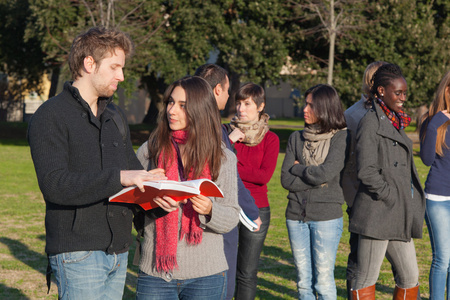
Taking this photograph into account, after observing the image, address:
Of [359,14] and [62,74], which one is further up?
[359,14]

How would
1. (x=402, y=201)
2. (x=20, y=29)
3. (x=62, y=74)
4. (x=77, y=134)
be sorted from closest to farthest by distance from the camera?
(x=77, y=134) → (x=402, y=201) → (x=62, y=74) → (x=20, y=29)

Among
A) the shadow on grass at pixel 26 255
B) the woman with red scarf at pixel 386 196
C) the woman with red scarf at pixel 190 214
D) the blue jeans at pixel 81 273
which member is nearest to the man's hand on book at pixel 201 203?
the woman with red scarf at pixel 190 214

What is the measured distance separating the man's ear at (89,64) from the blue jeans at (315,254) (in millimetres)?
2504

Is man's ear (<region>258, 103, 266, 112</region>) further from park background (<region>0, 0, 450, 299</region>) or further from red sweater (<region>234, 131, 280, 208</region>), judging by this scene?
park background (<region>0, 0, 450, 299</region>)

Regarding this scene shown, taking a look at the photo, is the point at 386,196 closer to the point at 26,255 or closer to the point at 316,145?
the point at 316,145

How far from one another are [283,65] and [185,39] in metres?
3.76

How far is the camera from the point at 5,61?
1057 inches

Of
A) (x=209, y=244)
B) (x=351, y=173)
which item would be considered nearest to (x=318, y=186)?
(x=351, y=173)

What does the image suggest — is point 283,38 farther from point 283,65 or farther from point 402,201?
point 402,201

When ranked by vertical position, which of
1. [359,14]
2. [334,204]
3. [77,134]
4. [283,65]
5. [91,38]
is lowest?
[334,204]

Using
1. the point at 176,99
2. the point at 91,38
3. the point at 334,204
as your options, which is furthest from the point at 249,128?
the point at 91,38

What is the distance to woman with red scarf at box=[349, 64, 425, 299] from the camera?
439 centimetres

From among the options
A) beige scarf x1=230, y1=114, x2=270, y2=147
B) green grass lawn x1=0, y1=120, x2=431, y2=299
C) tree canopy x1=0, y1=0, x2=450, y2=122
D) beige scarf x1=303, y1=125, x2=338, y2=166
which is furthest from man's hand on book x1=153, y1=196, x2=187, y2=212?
tree canopy x1=0, y1=0, x2=450, y2=122

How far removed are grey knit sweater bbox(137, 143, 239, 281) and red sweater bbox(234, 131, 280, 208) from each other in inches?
61.2
